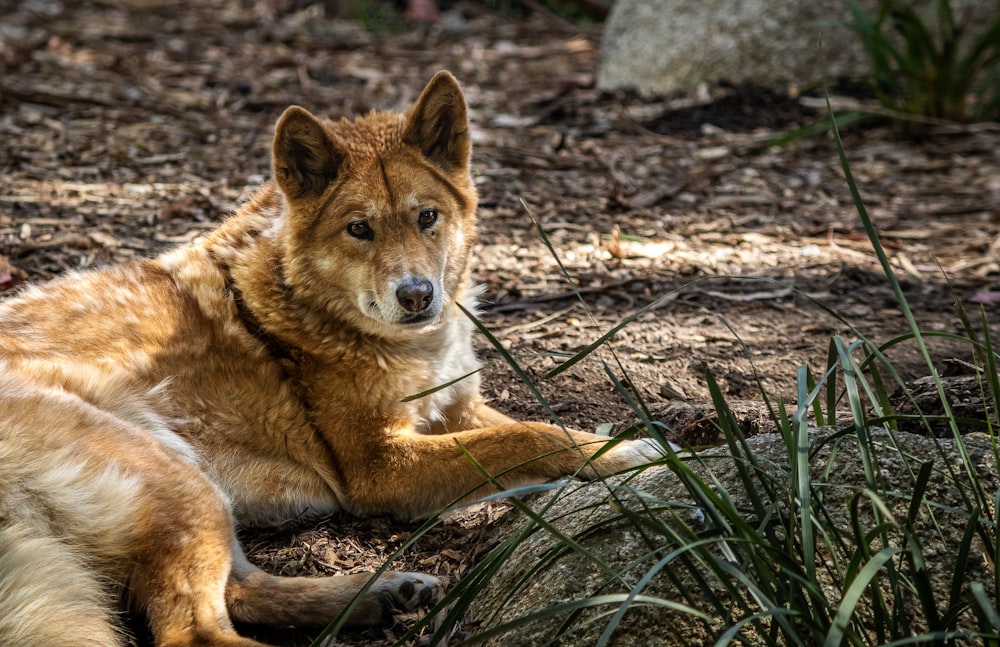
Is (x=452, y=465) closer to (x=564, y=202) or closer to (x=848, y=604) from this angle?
(x=848, y=604)

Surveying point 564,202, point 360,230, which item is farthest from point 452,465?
point 564,202

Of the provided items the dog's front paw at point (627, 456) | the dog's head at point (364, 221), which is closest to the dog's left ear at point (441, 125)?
the dog's head at point (364, 221)

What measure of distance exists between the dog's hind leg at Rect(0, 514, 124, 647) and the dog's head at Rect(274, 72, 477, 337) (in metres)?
1.37

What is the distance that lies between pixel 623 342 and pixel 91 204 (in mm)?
3382

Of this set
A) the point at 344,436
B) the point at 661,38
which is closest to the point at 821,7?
the point at 661,38

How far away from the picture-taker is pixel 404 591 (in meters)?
2.76

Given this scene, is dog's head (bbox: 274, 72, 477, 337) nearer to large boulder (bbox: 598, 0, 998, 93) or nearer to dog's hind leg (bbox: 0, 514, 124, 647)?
dog's hind leg (bbox: 0, 514, 124, 647)

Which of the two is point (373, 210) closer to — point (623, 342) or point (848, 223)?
point (623, 342)

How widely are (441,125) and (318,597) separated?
1.91 metres

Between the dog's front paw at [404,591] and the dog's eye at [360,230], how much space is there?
1.29m

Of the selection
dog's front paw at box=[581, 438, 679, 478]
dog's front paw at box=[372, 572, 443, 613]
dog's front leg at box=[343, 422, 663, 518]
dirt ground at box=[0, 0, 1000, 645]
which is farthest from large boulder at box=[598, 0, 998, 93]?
dog's front paw at box=[372, 572, 443, 613]

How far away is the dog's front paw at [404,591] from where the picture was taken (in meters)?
2.74

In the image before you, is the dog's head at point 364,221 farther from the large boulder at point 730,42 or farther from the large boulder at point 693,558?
the large boulder at point 730,42

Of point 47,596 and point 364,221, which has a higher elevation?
Answer: point 364,221
